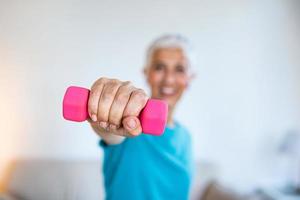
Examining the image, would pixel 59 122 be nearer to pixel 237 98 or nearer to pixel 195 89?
pixel 195 89

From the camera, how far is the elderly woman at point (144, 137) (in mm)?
290

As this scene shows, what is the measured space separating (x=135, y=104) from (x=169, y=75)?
1.37 feet

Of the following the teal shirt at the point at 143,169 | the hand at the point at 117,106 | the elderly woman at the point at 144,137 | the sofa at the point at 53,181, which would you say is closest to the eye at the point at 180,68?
the elderly woman at the point at 144,137

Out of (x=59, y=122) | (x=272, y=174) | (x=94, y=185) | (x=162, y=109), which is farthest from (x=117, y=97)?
(x=272, y=174)

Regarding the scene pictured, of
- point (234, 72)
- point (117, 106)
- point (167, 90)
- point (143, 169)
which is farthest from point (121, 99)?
point (234, 72)

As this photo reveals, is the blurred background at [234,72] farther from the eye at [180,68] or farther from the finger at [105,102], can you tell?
the finger at [105,102]

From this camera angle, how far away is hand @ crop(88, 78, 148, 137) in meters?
0.28

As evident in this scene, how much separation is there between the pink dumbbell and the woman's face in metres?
0.40

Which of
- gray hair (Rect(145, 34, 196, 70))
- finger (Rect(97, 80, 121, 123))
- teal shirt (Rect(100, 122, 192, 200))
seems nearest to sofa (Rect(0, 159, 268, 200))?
teal shirt (Rect(100, 122, 192, 200))

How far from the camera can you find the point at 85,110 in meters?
0.28

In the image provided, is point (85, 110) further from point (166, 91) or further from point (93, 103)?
point (166, 91)

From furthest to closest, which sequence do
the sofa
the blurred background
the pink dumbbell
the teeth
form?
the blurred background < the teeth < the sofa < the pink dumbbell

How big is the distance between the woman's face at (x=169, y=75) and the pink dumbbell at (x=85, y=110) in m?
0.40

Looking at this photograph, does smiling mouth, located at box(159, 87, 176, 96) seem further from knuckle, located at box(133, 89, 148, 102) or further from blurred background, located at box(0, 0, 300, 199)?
knuckle, located at box(133, 89, 148, 102)
